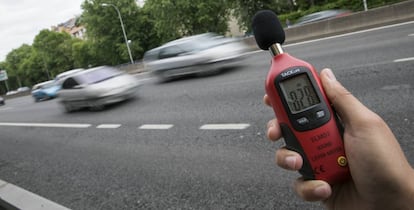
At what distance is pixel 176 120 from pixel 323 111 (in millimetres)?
7136

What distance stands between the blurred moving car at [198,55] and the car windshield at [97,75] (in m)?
2.59

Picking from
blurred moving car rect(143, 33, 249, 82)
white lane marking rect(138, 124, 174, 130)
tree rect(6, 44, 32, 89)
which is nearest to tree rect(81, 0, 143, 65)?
blurred moving car rect(143, 33, 249, 82)

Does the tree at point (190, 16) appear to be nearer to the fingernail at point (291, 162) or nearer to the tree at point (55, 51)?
the tree at point (55, 51)

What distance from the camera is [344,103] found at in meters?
1.52

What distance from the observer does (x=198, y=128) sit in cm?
741

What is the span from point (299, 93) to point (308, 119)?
0.38ft

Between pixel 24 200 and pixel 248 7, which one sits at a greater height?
pixel 248 7

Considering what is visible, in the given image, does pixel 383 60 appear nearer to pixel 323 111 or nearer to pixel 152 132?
pixel 152 132

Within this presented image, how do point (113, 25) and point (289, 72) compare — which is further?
point (113, 25)

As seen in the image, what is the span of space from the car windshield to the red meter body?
38.7 ft

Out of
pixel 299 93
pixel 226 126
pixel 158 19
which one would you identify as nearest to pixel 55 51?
pixel 158 19

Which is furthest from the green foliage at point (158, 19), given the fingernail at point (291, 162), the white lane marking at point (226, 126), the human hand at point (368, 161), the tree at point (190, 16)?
the fingernail at point (291, 162)

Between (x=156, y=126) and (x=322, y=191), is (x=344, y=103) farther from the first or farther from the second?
(x=156, y=126)

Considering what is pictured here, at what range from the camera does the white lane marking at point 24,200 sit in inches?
163
